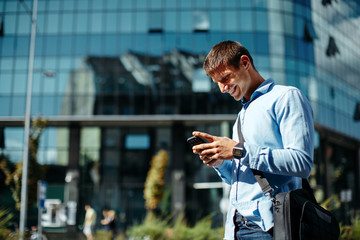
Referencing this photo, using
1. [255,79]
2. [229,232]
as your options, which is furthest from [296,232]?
[255,79]

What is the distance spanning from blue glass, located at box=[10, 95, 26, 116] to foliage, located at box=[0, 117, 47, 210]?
24.8ft

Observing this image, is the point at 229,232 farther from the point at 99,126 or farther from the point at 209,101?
the point at 99,126

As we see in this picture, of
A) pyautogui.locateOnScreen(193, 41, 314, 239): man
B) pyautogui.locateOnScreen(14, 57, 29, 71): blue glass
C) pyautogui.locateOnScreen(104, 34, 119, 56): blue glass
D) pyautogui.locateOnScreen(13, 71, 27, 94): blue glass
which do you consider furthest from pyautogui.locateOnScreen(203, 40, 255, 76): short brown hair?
pyautogui.locateOnScreen(14, 57, 29, 71): blue glass

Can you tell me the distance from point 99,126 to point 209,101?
8.17m

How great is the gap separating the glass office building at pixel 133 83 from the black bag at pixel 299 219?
96.5 feet

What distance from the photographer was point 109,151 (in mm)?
33156

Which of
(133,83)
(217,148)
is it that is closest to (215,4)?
(133,83)

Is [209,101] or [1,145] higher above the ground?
[209,101]

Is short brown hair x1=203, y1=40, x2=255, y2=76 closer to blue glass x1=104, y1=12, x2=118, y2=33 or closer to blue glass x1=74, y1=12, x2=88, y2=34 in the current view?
blue glass x1=104, y1=12, x2=118, y2=33

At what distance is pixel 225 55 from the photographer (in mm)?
2254

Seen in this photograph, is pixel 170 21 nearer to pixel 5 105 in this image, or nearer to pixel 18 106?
pixel 18 106

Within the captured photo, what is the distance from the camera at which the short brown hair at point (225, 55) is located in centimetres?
225

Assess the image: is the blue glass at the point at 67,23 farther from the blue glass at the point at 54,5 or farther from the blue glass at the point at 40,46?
the blue glass at the point at 40,46

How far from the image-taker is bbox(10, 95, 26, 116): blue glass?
31797 millimetres
